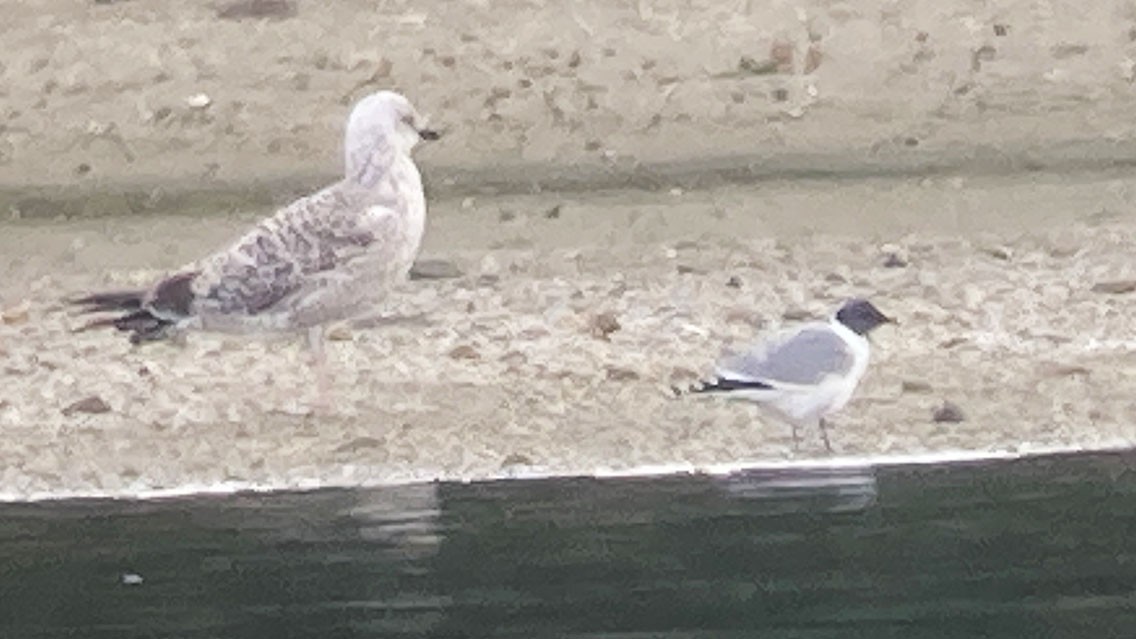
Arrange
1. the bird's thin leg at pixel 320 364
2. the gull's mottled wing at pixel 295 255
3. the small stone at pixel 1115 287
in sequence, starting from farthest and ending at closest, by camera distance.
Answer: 1. the small stone at pixel 1115 287
2. the bird's thin leg at pixel 320 364
3. the gull's mottled wing at pixel 295 255

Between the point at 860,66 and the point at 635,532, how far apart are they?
860 cm

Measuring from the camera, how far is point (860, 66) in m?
16.8

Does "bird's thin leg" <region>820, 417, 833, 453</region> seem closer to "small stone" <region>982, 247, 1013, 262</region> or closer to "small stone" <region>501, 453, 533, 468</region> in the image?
"small stone" <region>501, 453, 533, 468</region>

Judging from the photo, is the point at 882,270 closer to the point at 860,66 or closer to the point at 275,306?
the point at 860,66

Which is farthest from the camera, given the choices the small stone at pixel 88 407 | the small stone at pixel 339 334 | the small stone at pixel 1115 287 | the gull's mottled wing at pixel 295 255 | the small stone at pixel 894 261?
the small stone at pixel 894 261

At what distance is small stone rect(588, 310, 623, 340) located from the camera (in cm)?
1271

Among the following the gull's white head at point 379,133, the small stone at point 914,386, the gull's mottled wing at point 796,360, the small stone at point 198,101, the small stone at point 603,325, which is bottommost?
the small stone at point 603,325

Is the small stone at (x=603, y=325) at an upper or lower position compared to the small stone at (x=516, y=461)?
lower

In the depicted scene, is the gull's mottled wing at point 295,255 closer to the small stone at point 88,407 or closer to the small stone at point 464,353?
the small stone at point 88,407

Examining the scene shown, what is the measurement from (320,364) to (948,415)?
2655 millimetres

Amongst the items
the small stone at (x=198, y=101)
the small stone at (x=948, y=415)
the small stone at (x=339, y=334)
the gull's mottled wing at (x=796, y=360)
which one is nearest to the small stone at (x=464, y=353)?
the small stone at (x=339, y=334)

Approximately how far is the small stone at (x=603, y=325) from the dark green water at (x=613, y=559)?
2672mm

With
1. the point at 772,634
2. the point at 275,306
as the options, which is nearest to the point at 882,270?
the point at 275,306

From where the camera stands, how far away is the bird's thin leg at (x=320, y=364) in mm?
11258
